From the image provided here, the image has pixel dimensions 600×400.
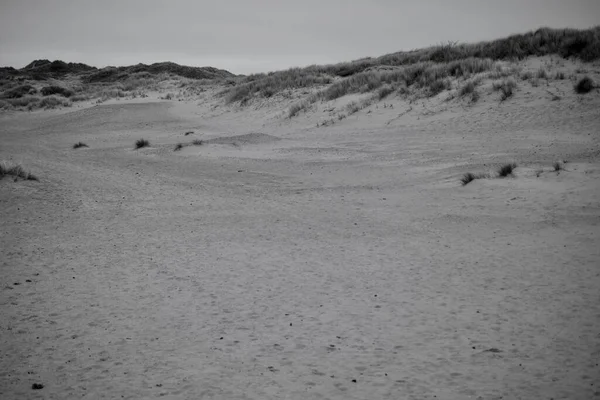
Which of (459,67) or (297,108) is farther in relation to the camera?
(297,108)

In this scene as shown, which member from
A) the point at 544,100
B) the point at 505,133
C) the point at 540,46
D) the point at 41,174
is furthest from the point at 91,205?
the point at 540,46

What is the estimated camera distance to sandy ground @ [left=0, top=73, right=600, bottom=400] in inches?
126

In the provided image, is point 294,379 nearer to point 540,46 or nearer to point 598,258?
point 598,258

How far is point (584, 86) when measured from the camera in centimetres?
1240

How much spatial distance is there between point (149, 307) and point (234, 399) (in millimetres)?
1705

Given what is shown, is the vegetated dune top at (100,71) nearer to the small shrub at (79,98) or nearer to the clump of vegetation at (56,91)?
the clump of vegetation at (56,91)

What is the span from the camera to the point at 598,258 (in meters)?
4.95

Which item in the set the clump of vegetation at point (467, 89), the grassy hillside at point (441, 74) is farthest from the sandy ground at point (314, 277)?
the grassy hillside at point (441, 74)

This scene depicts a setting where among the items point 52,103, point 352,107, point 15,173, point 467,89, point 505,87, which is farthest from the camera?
point 52,103

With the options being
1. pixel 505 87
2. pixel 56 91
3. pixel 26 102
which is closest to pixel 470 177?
pixel 505 87

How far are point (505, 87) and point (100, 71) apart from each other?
2883 inches

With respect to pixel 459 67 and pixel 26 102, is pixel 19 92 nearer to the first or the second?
pixel 26 102

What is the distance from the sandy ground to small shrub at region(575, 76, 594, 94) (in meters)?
1.31

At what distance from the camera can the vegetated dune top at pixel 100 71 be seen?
67.4 m
